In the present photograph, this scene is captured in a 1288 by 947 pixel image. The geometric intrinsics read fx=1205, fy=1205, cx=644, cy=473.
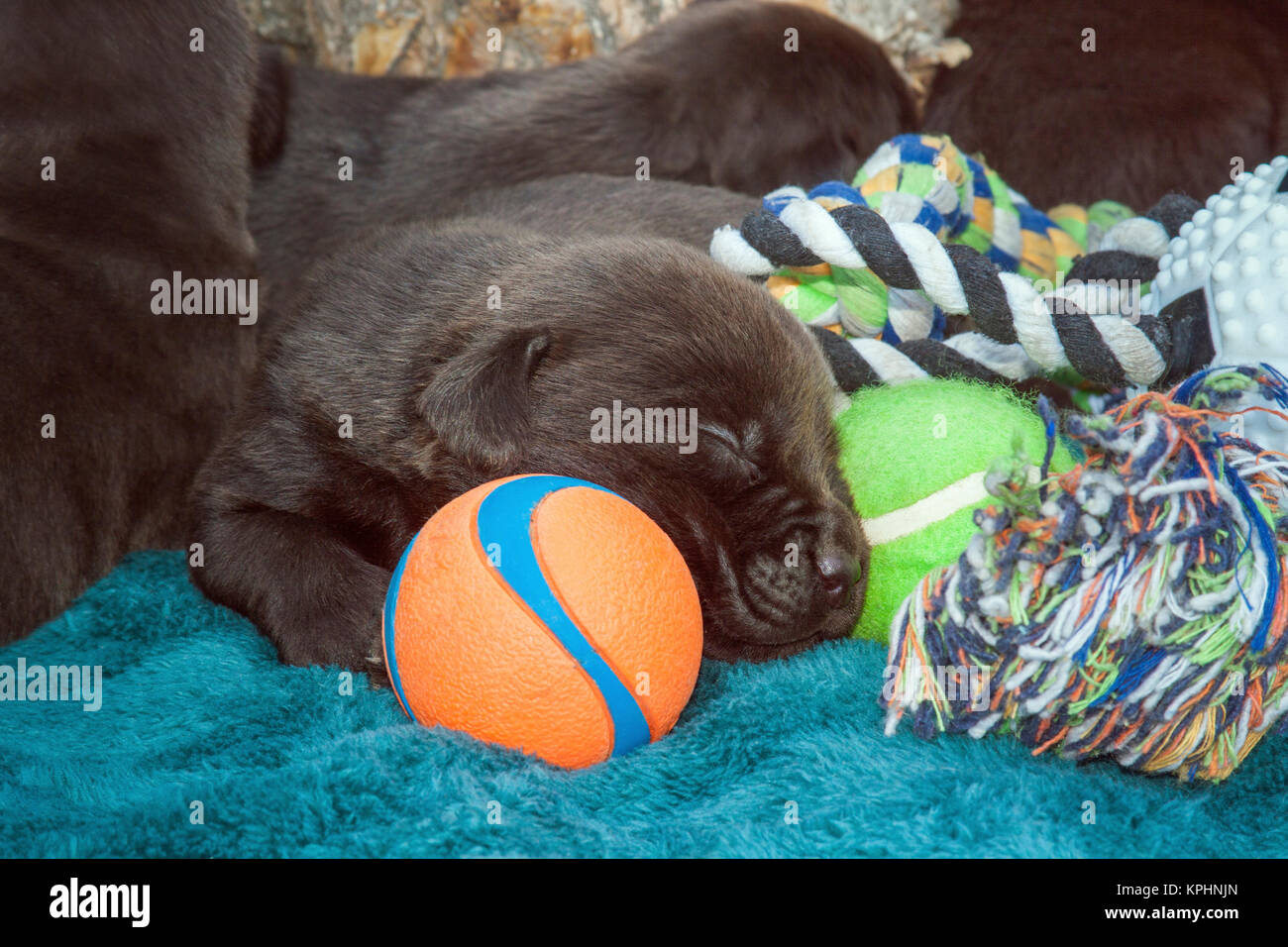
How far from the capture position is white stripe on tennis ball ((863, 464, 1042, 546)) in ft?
6.72

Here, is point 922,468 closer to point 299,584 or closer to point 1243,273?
point 1243,273

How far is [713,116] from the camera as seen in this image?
3383 mm

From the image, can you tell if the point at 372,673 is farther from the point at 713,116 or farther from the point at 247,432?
the point at 713,116

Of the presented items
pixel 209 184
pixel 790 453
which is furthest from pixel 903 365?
pixel 209 184

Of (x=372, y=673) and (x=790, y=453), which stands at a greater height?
(x=790, y=453)

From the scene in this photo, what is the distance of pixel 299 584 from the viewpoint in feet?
7.04

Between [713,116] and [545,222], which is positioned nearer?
[545,222]

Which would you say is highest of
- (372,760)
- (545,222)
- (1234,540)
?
(545,222)

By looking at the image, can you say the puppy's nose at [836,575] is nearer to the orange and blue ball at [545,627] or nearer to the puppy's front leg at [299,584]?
the orange and blue ball at [545,627]

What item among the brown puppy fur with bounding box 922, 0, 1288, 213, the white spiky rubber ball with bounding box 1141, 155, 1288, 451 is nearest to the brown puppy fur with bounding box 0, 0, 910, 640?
the brown puppy fur with bounding box 922, 0, 1288, 213

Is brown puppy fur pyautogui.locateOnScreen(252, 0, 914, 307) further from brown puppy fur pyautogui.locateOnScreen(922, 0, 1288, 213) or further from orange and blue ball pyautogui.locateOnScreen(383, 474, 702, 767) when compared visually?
orange and blue ball pyautogui.locateOnScreen(383, 474, 702, 767)

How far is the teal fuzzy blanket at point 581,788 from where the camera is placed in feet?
4.91
